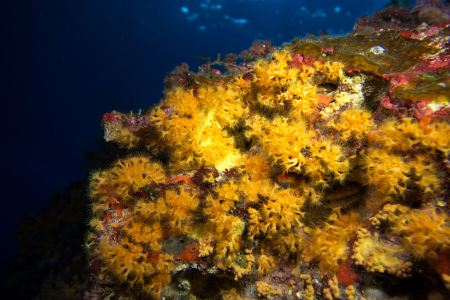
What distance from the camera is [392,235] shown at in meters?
2.60

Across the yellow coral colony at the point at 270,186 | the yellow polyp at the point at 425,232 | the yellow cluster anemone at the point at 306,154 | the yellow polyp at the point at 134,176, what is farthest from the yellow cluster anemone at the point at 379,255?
the yellow polyp at the point at 134,176

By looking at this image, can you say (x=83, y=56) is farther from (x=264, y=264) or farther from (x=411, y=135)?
(x=411, y=135)

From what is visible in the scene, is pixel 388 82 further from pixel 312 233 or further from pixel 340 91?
pixel 312 233

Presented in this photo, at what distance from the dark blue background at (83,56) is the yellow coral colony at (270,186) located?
38363 millimetres

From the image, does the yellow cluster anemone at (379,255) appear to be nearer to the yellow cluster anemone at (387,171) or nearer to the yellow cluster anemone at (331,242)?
the yellow cluster anemone at (331,242)

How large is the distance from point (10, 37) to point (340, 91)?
182ft

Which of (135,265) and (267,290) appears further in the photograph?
(267,290)

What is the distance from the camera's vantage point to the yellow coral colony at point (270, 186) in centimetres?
257

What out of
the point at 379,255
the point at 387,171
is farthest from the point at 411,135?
the point at 379,255

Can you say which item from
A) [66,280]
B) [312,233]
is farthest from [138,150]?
[66,280]

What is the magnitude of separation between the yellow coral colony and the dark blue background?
3836cm

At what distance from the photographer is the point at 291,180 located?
2.97 m

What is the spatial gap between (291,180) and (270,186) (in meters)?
0.23

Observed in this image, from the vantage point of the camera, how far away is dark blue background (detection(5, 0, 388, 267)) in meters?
41.1
